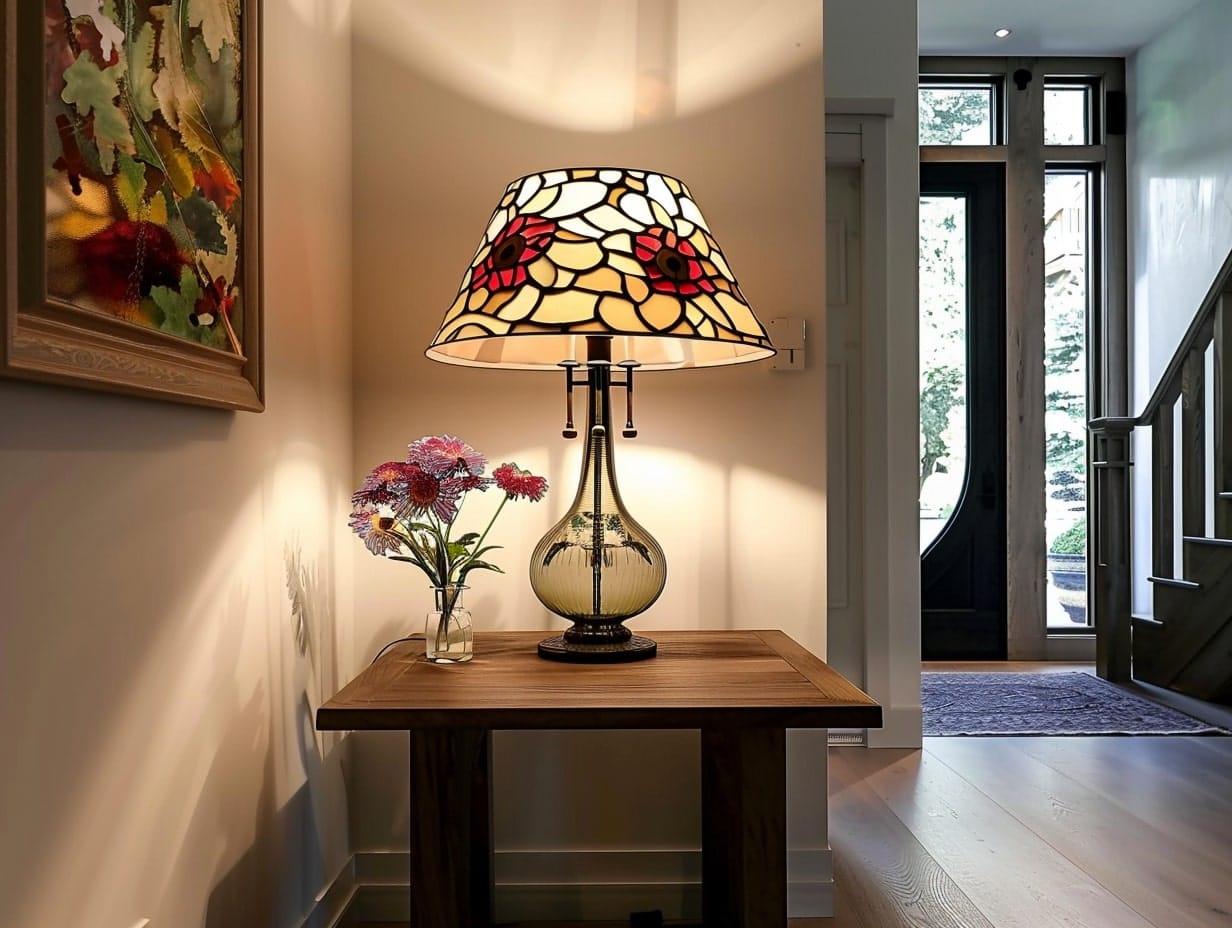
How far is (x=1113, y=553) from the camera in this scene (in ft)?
13.7

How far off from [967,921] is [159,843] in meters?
1.47

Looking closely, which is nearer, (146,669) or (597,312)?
(146,669)

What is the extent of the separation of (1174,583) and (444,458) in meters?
3.41

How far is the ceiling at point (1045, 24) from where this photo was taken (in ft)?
14.6

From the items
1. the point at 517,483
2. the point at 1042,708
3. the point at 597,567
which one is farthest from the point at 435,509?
the point at 1042,708

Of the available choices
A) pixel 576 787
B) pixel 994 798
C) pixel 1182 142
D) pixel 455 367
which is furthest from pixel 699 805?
pixel 1182 142

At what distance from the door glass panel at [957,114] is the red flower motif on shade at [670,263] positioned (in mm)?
4016

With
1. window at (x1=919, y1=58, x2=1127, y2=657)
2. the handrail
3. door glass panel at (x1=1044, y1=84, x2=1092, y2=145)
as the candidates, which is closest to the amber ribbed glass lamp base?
the handrail

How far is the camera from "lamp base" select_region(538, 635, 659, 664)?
1472 millimetres

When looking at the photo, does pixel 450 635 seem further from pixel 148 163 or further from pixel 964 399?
pixel 964 399

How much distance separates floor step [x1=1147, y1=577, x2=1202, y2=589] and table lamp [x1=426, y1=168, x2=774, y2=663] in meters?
2.93

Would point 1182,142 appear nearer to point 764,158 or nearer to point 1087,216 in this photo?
point 1087,216

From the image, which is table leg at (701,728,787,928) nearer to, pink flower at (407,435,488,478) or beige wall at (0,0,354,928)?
pink flower at (407,435,488,478)

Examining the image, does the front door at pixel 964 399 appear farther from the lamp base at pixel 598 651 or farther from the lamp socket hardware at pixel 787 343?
the lamp base at pixel 598 651
